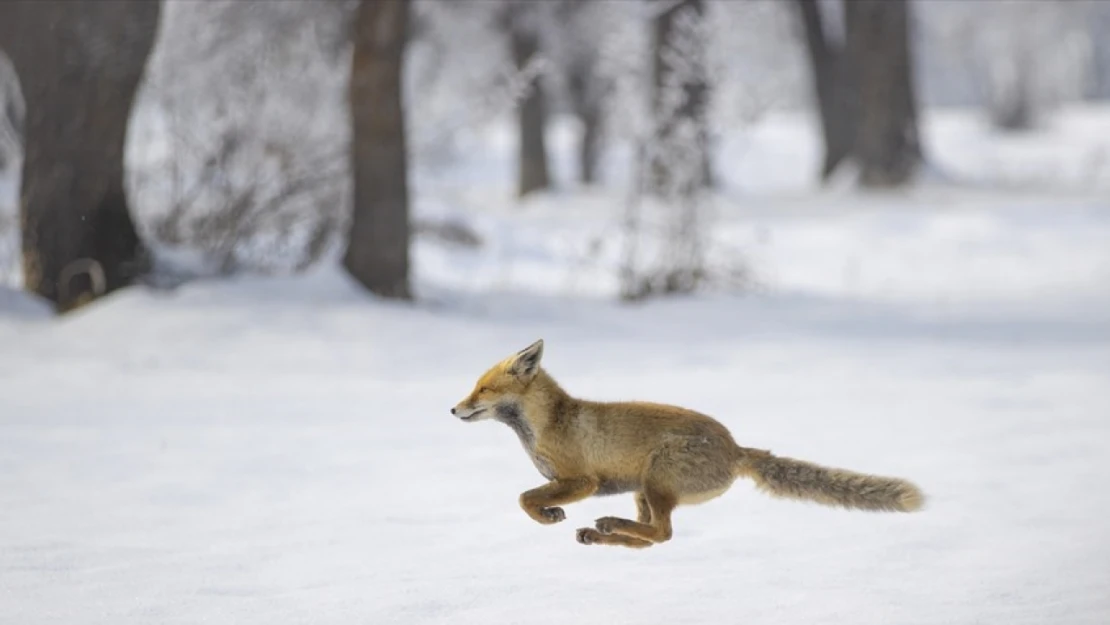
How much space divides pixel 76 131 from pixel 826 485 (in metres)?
8.92

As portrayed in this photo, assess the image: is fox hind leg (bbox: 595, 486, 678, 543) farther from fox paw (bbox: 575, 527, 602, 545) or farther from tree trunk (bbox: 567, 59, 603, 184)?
tree trunk (bbox: 567, 59, 603, 184)

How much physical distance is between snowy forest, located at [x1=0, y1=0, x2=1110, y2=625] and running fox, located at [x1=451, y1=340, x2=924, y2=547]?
0.45 m

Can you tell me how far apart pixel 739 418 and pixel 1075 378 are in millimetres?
2683

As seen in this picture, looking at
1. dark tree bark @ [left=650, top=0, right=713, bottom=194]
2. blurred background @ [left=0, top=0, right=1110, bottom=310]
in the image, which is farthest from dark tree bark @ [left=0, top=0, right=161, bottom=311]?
dark tree bark @ [left=650, top=0, right=713, bottom=194]

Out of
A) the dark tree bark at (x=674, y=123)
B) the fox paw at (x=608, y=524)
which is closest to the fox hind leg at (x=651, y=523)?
the fox paw at (x=608, y=524)

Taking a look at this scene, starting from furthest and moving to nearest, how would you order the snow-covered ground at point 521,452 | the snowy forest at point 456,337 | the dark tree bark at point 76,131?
the dark tree bark at point 76,131, the snowy forest at point 456,337, the snow-covered ground at point 521,452

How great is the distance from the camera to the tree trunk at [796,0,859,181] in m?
23.9

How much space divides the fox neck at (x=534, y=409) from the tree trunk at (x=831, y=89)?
65.4ft

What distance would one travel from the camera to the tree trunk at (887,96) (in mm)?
20344

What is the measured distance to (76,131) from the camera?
11.5m

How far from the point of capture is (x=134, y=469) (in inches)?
274

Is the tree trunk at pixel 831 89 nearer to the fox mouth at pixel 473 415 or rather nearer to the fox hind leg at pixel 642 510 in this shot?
the fox hind leg at pixel 642 510

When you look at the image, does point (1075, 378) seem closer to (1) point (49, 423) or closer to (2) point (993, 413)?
(2) point (993, 413)

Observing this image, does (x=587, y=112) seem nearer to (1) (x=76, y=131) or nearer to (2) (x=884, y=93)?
(2) (x=884, y=93)
